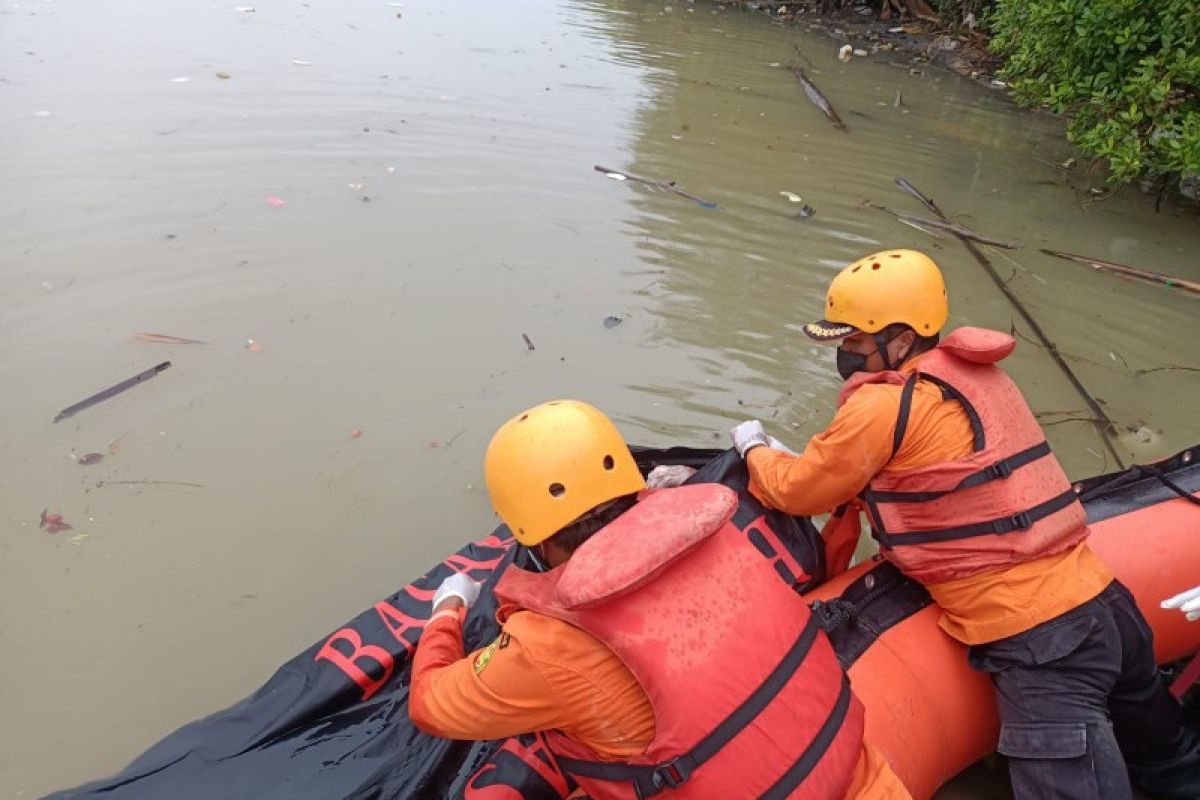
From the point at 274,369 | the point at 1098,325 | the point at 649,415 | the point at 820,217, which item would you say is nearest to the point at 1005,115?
the point at 820,217

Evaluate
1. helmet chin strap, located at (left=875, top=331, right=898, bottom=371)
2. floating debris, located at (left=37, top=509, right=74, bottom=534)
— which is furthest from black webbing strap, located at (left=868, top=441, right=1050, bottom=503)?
floating debris, located at (left=37, top=509, right=74, bottom=534)

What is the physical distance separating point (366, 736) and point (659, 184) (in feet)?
16.9

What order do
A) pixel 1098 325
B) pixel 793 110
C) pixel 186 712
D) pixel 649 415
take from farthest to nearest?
pixel 793 110
pixel 1098 325
pixel 649 415
pixel 186 712

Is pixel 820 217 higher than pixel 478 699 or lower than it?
lower

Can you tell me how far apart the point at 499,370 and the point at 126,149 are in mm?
4033

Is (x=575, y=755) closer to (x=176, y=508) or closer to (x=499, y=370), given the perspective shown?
(x=176, y=508)

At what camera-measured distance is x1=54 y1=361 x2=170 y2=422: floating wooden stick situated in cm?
379

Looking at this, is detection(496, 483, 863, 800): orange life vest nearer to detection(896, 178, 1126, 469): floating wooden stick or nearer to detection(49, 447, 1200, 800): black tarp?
detection(49, 447, 1200, 800): black tarp

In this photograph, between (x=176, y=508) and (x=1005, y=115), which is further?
(x=1005, y=115)

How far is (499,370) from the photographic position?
14.3ft

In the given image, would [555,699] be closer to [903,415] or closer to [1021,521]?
[903,415]

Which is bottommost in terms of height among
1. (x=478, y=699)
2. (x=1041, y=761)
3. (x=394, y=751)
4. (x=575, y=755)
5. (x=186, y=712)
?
(x=186, y=712)

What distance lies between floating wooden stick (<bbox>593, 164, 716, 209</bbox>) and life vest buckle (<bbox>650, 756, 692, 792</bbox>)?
5.20 meters

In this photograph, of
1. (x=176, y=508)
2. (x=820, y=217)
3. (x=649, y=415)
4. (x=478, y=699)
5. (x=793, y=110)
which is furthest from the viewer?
(x=793, y=110)
